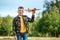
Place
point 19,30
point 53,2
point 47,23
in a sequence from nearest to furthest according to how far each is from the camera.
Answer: point 19,30 < point 47,23 < point 53,2

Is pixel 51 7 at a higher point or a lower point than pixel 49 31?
higher

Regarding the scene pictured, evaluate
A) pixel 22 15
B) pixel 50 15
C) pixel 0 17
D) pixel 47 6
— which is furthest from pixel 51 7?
pixel 22 15

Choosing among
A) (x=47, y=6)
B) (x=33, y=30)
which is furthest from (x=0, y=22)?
(x=47, y=6)

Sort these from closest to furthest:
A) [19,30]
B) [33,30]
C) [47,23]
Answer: [19,30], [47,23], [33,30]

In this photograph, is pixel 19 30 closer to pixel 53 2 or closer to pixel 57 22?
pixel 57 22

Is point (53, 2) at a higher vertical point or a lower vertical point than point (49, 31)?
higher

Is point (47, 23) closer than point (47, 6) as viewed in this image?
A: Yes

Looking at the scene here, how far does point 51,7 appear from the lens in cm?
6656

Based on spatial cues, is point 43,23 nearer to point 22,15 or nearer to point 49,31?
point 49,31

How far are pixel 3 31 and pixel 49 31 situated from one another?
13612mm

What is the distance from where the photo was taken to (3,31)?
66.2 meters

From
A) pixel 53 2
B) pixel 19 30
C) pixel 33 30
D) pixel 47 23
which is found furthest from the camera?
pixel 53 2

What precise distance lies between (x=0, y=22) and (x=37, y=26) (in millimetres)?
11734

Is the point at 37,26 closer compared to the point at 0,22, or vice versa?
the point at 37,26
